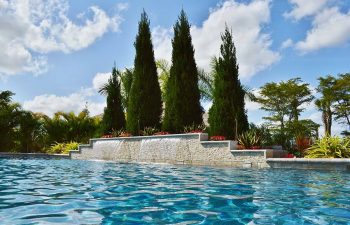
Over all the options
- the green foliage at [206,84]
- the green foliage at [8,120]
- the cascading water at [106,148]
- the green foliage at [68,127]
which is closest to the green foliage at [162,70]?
the green foliage at [206,84]

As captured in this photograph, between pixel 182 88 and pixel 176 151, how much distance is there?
11.6 feet

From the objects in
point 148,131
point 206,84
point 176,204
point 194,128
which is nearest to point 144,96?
point 148,131

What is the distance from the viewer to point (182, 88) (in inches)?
696

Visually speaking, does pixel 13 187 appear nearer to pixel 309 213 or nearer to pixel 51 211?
pixel 51 211

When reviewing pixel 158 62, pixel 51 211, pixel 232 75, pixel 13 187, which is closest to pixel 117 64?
pixel 158 62

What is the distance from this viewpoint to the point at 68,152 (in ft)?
75.6

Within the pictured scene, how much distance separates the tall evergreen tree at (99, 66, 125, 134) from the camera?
74.4ft

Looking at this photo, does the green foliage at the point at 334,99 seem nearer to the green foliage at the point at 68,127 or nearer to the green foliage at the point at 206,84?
the green foliage at the point at 206,84

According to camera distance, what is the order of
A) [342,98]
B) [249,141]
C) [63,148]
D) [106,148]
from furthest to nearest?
1. [342,98]
2. [63,148]
3. [106,148]
4. [249,141]

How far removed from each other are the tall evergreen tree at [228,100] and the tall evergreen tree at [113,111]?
8885mm

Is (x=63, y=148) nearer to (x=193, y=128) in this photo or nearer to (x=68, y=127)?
(x=68, y=127)

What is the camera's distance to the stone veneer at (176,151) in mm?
13075

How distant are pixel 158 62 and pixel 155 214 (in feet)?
80.0

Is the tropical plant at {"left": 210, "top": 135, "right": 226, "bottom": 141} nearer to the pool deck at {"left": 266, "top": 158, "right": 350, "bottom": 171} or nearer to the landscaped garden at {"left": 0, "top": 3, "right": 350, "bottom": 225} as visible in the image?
the landscaped garden at {"left": 0, "top": 3, "right": 350, "bottom": 225}
